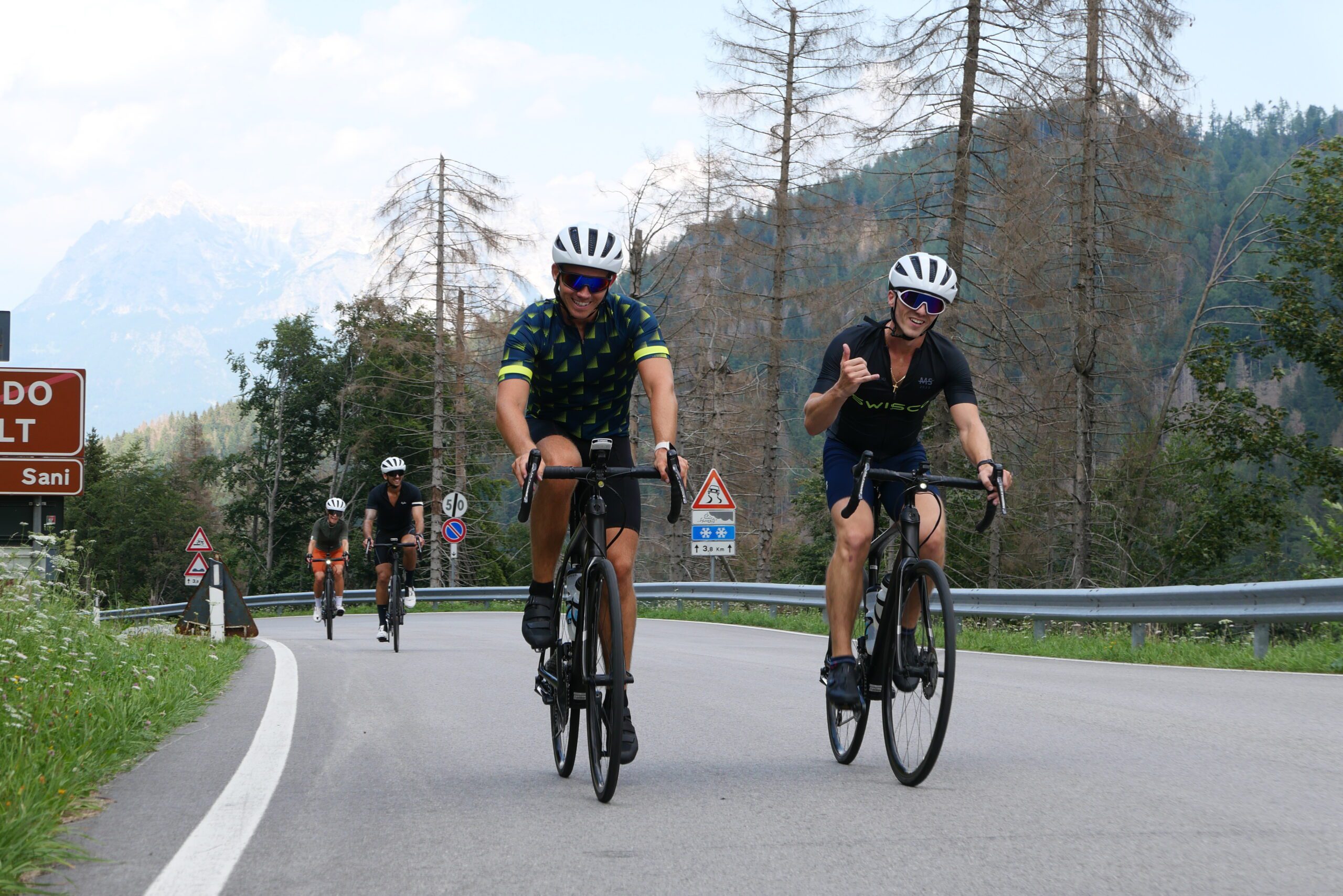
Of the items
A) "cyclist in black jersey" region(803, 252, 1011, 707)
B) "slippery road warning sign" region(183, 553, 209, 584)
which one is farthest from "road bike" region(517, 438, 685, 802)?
"slippery road warning sign" region(183, 553, 209, 584)

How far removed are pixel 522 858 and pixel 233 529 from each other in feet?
216

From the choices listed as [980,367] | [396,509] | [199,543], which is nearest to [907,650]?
[396,509]

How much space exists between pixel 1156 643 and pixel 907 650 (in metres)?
8.58

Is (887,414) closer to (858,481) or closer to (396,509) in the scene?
(858,481)

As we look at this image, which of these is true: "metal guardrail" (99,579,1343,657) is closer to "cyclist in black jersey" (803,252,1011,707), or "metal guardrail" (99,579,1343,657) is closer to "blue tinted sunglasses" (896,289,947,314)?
"cyclist in black jersey" (803,252,1011,707)

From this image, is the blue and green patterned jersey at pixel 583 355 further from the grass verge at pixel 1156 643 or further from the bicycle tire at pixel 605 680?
the grass verge at pixel 1156 643

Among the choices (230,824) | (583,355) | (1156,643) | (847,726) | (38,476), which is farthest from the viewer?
(1156,643)

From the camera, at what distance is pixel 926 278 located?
5.51 m

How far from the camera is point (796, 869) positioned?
3648 millimetres

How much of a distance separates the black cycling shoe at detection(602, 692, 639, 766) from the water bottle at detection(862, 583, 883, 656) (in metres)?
1.09

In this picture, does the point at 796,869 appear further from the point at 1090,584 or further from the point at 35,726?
the point at 1090,584

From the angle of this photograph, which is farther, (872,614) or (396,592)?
(396,592)

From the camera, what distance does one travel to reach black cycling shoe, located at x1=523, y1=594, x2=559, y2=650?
18.1 ft

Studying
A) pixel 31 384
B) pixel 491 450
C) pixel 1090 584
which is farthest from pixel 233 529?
pixel 31 384
